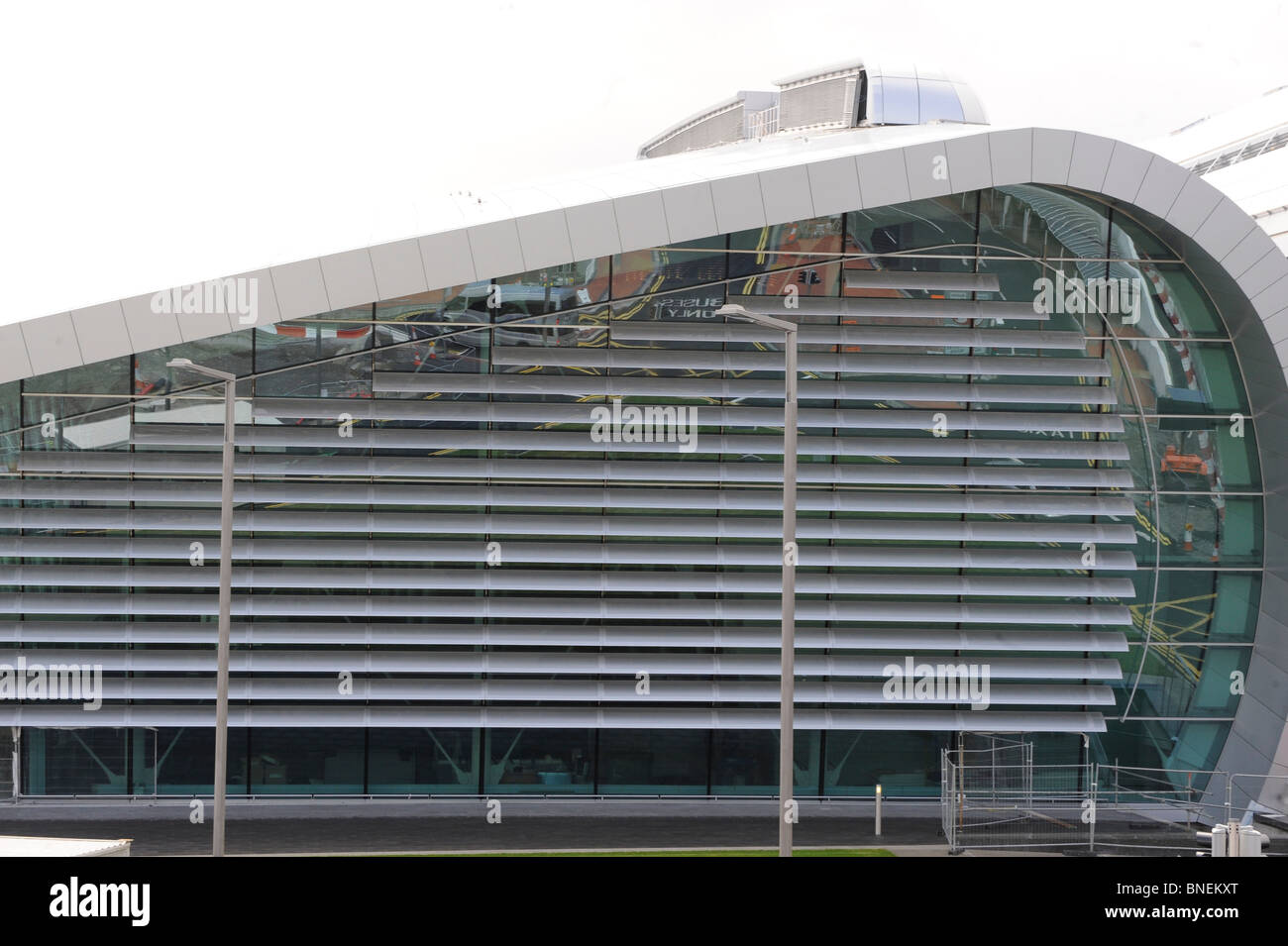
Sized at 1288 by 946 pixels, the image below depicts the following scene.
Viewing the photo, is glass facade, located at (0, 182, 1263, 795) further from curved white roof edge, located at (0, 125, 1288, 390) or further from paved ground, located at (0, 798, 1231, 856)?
curved white roof edge, located at (0, 125, 1288, 390)

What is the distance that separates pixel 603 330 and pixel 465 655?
20.4 ft

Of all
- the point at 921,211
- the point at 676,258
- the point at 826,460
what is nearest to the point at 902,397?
the point at 826,460

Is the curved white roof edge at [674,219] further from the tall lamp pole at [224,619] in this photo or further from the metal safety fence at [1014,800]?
the metal safety fence at [1014,800]

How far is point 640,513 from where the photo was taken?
23.8 meters

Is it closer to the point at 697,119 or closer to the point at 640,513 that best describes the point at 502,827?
the point at 640,513

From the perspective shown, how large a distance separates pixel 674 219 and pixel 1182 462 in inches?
422

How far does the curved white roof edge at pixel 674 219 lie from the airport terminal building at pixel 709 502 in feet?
0.29

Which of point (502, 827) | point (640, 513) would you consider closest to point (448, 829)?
point (502, 827)

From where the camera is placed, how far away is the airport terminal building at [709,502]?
75.3ft

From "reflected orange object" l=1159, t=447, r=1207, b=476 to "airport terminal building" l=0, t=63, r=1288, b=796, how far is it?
76mm

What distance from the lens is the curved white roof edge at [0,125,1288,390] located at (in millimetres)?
21078
